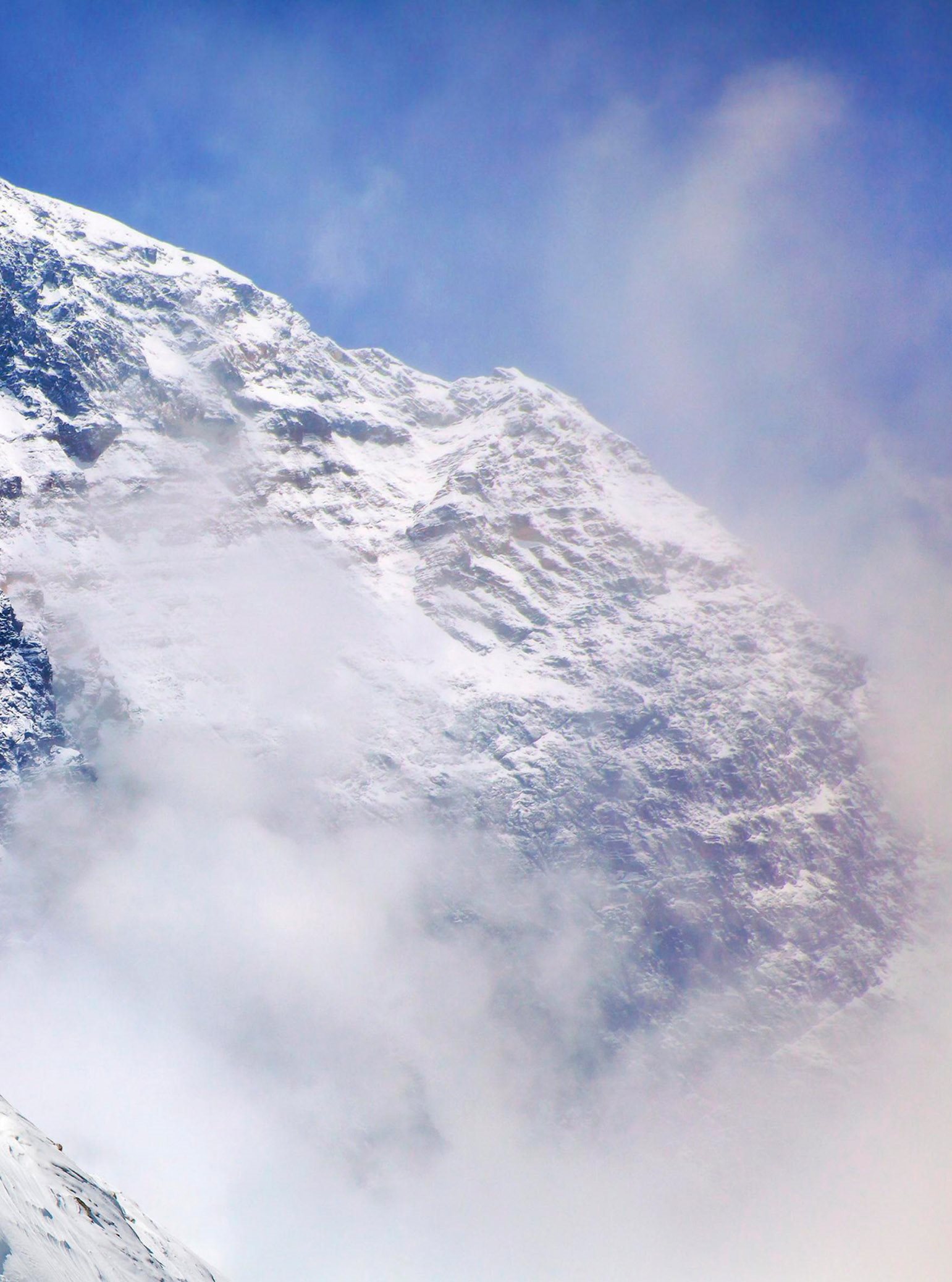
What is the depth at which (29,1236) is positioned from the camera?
64.6 ft

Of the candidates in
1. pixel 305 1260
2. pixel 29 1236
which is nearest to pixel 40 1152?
pixel 29 1236

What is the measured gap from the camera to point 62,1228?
2111 centimetres

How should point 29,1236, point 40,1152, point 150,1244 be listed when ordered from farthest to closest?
point 150,1244 < point 40,1152 < point 29,1236

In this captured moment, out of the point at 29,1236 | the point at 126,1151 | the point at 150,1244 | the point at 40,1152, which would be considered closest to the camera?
the point at 29,1236

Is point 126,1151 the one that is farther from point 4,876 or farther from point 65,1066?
point 4,876

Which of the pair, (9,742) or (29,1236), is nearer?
(29,1236)

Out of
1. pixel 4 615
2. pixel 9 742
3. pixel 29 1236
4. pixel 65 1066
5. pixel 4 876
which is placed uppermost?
pixel 4 615

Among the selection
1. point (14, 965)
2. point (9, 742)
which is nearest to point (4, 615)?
point (9, 742)

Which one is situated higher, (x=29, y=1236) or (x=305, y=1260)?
(x=305, y=1260)

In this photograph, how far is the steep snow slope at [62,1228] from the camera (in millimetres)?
19484

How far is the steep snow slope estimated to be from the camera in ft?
63.9

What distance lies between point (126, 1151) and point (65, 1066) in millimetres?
17672

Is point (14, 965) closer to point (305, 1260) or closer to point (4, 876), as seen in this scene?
point (4, 876)

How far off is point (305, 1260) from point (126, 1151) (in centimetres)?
3707
